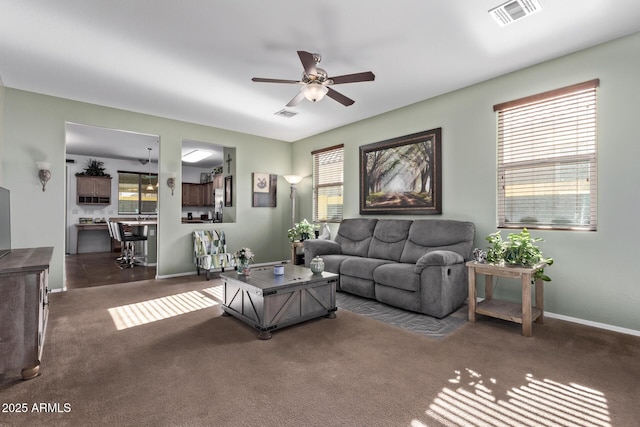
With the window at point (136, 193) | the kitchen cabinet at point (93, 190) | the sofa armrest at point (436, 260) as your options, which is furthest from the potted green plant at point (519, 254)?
the kitchen cabinet at point (93, 190)

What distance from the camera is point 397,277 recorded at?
352 cm

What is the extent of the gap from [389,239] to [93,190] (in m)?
8.16

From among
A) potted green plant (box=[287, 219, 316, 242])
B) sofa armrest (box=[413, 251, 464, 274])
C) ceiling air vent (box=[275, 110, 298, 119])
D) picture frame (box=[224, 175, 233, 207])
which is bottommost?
sofa armrest (box=[413, 251, 464, 274])

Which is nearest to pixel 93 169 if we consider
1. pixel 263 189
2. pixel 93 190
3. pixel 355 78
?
pixel 93 190

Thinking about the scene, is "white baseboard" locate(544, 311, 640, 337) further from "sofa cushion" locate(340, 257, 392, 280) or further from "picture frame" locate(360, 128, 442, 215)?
"sofa cushion" locate(340, 257, 392, 280)

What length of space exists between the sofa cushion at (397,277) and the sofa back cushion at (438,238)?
512 mm

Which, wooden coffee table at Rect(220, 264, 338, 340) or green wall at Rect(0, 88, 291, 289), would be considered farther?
green wall at Rect(0, 88, 291, 289)

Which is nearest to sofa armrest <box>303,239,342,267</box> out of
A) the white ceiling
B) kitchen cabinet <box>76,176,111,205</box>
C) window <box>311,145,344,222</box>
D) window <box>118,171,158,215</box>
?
window <box>311,145,344,222</box>

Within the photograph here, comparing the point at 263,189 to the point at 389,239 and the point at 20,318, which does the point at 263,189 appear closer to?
the point at 389,239

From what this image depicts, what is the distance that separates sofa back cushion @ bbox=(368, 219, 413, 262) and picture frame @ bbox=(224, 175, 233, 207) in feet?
10.2

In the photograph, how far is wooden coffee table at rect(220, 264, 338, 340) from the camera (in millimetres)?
2852

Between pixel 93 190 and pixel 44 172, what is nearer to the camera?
pixel 44 172

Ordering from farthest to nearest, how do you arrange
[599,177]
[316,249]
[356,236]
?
[356,236]
[316,249]
[599,177]

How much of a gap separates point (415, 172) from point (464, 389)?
10.3ft
